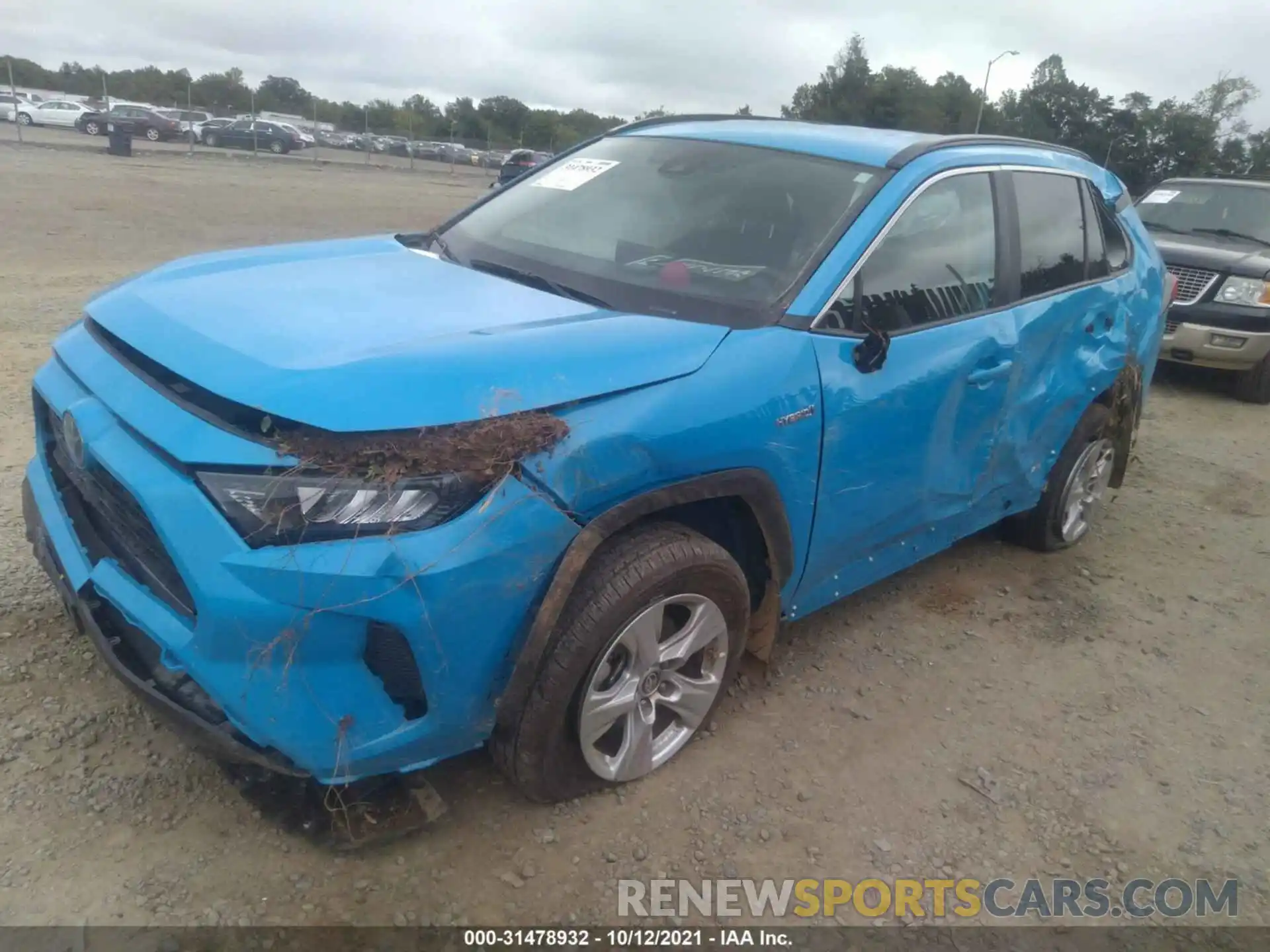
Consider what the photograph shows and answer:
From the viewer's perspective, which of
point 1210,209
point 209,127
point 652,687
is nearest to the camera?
point 652,687

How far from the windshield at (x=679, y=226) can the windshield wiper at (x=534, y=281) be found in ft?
0.04

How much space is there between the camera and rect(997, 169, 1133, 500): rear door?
11.9 ft

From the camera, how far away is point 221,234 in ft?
40.0

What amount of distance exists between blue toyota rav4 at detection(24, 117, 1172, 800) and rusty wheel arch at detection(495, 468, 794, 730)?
1 centimetres

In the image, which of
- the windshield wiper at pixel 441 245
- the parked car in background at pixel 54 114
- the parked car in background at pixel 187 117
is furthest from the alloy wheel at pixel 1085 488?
the parked car in background at pixel 54 114

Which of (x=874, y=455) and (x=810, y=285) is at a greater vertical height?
(x=810, y=285)

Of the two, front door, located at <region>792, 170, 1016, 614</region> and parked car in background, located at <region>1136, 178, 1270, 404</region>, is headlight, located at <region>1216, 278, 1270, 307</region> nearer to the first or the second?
parked car in background, located at <region>1136, 178, 1270, 404</region>

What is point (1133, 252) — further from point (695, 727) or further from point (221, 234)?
point (221, 234)

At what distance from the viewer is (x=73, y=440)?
2.42 metres

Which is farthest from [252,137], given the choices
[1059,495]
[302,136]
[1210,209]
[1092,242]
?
[1059,495]

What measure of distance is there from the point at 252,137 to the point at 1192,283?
36.1 meters

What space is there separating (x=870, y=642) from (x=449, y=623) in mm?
2091

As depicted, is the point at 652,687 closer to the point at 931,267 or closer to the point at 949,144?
the point at 931,267

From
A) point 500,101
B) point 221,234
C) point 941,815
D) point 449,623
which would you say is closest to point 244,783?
point 449,623
